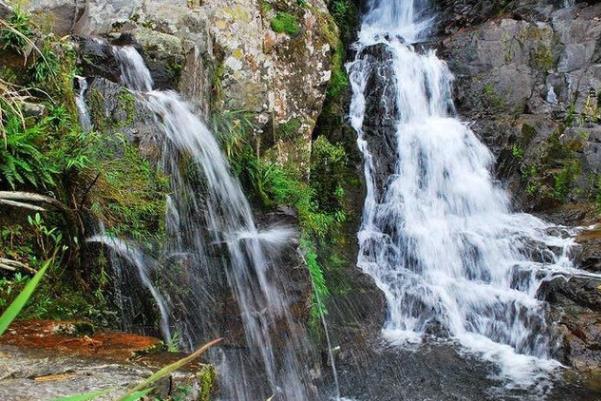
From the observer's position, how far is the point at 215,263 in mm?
5398

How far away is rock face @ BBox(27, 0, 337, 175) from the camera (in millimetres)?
6645

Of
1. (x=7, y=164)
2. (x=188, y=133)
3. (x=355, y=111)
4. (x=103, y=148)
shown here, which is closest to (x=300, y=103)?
(x=355, y=111)

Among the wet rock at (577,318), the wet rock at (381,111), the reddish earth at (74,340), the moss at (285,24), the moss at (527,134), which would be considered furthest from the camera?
the moss at (527,134)

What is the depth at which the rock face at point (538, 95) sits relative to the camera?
973cm

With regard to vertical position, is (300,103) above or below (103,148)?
above

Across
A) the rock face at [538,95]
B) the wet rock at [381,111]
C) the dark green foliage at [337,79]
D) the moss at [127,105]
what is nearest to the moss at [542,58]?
the rock face at [538,95]

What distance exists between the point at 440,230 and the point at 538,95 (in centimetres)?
443

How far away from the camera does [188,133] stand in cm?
574

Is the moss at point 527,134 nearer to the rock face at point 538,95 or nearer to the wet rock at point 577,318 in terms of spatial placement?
the rock face at point 538,95

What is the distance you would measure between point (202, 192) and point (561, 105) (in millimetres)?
8528

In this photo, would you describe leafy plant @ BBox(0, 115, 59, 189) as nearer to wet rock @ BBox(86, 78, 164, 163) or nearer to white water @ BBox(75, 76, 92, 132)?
white water @ BBox(75, 76, 92, 132)

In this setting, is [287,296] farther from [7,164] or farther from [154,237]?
[7,164]

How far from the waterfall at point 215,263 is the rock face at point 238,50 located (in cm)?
77

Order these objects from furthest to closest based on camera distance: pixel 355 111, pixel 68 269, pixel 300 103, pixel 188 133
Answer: pixel 355 111, pixel 300 103, pixel 188 133, pixel 68 269
